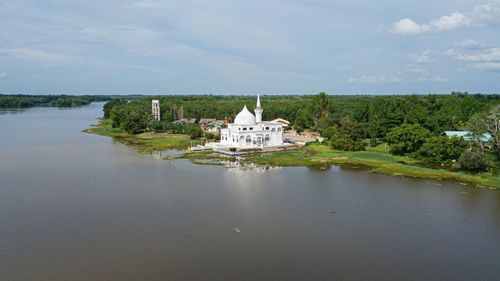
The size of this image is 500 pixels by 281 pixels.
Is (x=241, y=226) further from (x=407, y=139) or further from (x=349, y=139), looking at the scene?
(x=349, y=139)

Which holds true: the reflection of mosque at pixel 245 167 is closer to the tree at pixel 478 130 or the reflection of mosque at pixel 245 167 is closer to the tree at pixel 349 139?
the tree at pixel 349 139

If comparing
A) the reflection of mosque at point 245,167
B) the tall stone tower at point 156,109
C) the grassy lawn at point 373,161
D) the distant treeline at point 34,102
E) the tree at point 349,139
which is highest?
the distant treeline at point 34,102

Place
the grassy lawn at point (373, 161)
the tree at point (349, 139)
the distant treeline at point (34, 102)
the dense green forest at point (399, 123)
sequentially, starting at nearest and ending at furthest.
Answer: the grassy lawn at point (373, 161)
the dense green forest at point (399, 123)
the tree at point (349, 139)
the distant treeline at point (34, 102)

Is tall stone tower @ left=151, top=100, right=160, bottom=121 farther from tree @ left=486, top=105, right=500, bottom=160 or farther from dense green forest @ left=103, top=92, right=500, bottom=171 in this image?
tree @ left=486, top=105, right=500, bottom=160

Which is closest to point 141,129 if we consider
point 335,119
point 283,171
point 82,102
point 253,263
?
point 335,119

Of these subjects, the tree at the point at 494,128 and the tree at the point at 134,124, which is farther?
the tree at the point at 134,124

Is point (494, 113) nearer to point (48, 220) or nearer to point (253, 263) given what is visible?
point (253, 263)

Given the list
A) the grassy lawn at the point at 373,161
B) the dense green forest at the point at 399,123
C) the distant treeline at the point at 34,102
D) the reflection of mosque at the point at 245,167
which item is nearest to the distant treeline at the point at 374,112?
the dense green forest at the point at 399,123

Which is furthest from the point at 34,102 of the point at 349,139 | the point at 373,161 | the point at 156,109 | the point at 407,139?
the point at 407,139
